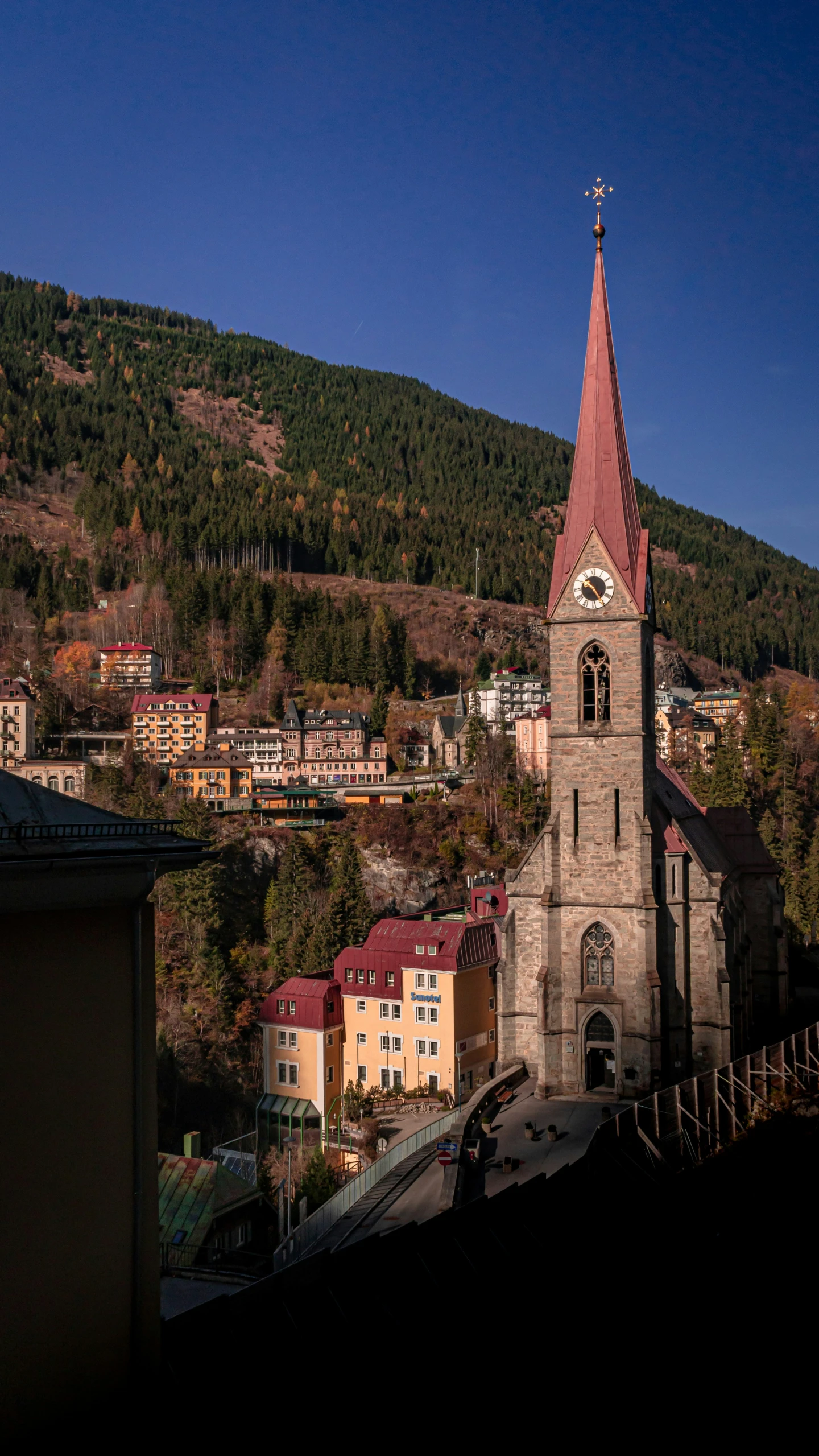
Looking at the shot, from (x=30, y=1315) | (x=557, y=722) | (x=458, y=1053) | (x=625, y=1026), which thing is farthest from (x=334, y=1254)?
(x=458, y=1053)

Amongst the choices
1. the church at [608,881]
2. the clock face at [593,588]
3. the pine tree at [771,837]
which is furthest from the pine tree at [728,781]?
the clock face at [593,588]

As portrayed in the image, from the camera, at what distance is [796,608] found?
192 metres

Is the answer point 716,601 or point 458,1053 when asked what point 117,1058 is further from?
point 716,601

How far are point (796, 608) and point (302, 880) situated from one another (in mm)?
154399

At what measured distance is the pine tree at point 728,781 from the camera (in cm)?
6875

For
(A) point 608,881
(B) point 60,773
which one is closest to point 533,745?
(B) point 60,773

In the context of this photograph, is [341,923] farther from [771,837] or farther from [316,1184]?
[771,837]

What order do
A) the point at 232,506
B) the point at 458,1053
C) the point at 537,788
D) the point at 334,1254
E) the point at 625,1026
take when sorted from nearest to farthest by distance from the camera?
the point at 334,1254, the point at 625,1026, the point at 458,1053, the point at 537,788, the point at 232,506

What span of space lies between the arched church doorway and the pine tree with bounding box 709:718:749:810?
37.0 m

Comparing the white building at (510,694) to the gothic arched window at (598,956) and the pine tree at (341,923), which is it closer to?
the pine tree at (341,923)

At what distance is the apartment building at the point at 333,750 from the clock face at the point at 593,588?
5848cm

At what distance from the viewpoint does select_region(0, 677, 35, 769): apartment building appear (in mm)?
88125

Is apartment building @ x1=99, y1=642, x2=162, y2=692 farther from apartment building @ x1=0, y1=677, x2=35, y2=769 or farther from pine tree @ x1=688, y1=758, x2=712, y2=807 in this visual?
pine tree @ x1=688, y1=758, x2=712, y2=807

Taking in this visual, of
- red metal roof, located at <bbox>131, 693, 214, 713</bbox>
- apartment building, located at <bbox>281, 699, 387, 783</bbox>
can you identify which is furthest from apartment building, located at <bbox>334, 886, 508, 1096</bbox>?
red metal roof, located at <bbox>131, 693, 214, 713</bbox>
